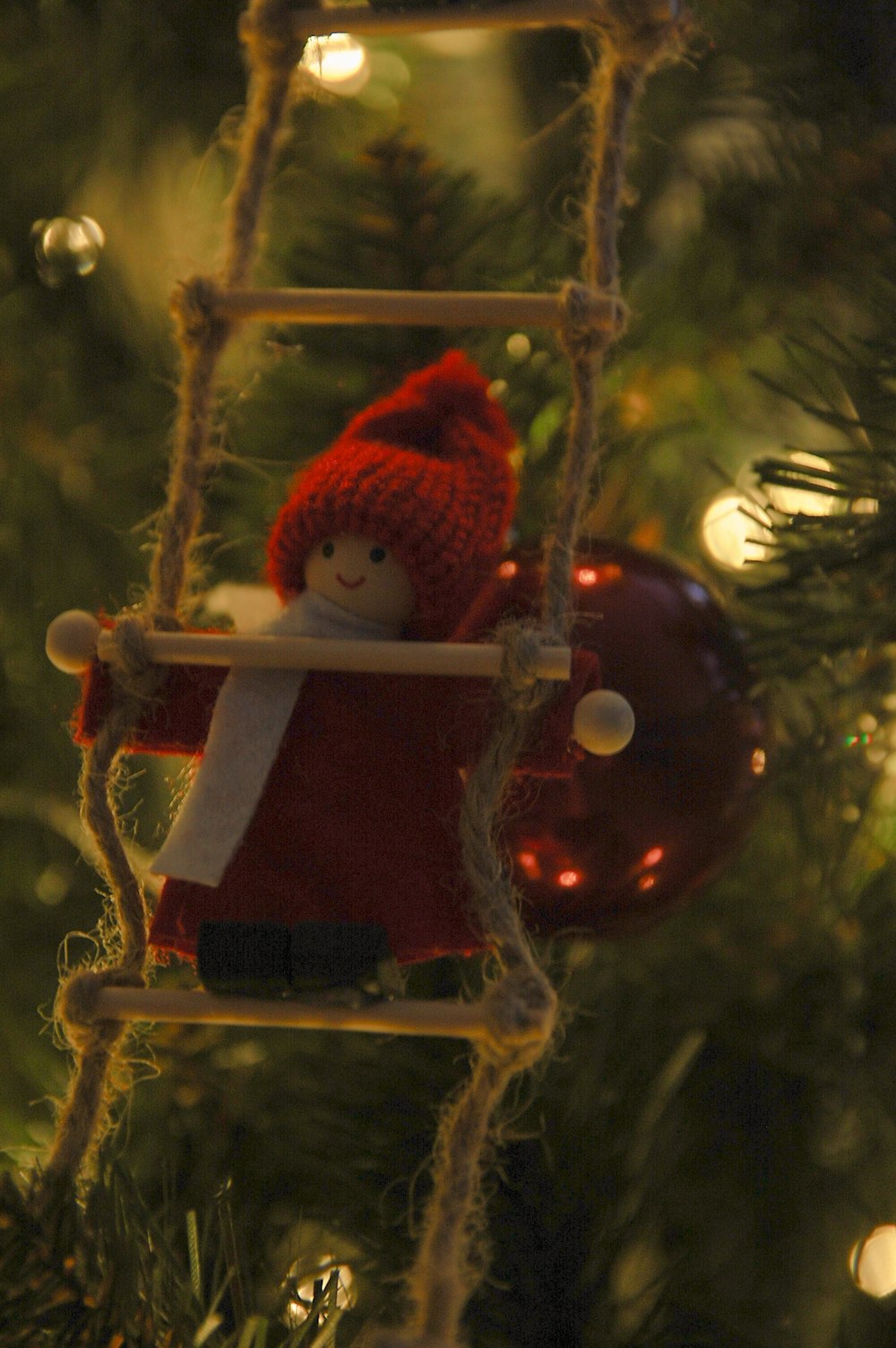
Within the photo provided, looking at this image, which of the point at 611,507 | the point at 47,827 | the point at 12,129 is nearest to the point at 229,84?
the point at 12,129

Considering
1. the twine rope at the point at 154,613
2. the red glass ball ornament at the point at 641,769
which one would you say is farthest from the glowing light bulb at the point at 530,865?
the twine rope at the point at 154,613

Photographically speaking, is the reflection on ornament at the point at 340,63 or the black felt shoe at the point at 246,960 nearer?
the black felt shoe at the point at 246,960

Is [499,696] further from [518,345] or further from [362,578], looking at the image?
[518,345]

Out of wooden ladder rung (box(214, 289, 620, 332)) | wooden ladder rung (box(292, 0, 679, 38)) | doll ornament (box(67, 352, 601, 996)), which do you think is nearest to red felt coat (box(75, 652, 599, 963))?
doll ornament (box(67, 352, 601, 996))

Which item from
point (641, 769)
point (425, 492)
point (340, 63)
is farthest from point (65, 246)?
point (641, 769)

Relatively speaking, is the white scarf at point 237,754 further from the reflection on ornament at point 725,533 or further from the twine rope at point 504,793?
the reflection on ornament at point 725,533

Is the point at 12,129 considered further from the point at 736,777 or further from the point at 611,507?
the point at 736,777
